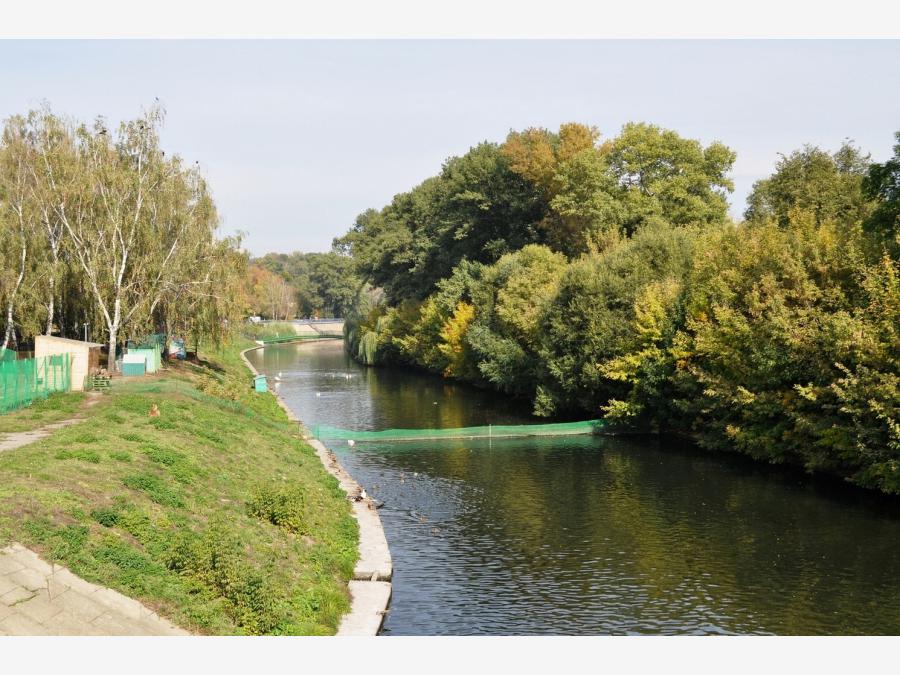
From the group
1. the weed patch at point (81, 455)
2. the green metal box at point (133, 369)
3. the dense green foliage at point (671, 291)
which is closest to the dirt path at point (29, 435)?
the weed patch at point (81, 455)

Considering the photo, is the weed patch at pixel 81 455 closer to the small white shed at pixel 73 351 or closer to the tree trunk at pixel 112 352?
the small white shed at pixel 73 351

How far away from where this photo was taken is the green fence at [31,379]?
36109 mm

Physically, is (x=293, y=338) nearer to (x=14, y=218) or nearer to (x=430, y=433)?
(x=14, y=218)

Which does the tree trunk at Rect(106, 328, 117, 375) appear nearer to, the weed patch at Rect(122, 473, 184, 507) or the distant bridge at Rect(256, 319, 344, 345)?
the weed patch at Rect(122, 473, 184, 507)

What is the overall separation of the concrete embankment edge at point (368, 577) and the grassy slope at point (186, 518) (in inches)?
13.5

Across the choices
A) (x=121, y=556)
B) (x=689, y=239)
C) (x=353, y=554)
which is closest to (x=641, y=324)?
(x=689, y=239)

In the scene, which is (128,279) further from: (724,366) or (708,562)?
(708,562)

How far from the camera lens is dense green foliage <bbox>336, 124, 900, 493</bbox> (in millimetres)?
36875

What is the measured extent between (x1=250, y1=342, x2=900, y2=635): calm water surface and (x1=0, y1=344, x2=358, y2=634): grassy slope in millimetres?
2849

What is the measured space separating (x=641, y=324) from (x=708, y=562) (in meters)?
25.6

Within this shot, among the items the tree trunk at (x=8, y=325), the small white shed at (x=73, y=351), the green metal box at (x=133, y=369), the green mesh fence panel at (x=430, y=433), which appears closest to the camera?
the small white shed at (x=73, y=351)

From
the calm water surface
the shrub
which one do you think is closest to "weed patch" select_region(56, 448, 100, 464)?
the shrub

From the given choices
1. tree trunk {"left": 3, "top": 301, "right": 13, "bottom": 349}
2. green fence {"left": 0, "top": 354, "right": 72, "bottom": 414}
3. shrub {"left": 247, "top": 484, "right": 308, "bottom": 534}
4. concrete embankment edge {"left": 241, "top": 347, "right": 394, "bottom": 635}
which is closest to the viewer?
concrete embankment edge {"left": 241, "top": 347, "right": 394, "bottom": 635}

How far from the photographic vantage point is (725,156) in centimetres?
7019
